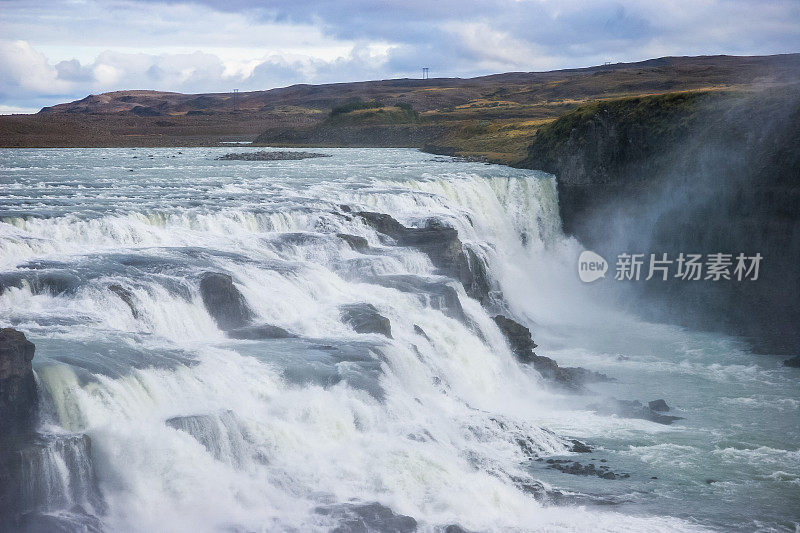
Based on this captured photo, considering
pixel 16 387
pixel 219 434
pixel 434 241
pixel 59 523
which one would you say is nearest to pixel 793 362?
pixel 434 241

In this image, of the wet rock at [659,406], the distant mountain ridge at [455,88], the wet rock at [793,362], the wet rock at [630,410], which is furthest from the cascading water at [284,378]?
the distant mountain ridge at [455,88]

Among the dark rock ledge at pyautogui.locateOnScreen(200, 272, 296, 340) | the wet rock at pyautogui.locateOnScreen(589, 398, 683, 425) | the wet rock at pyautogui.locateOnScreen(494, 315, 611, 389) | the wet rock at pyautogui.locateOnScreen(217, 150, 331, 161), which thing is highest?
the wet rock at pyautogui.locateOnScreen(217, 150, 331, 161)

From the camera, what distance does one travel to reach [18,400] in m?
14.3

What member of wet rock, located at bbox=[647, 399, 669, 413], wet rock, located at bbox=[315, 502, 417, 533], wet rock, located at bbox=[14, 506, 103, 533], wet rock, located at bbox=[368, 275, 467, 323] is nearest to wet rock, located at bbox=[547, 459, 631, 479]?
wet rock, located at bbox=[315, 502, 417, 533]

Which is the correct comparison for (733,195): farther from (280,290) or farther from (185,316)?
(185,316)

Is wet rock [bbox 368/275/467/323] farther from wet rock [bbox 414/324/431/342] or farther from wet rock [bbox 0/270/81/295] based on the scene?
wet rock [bbox 0/270/81/295]

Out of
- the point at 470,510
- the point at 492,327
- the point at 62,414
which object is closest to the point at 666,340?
the point at 492,327

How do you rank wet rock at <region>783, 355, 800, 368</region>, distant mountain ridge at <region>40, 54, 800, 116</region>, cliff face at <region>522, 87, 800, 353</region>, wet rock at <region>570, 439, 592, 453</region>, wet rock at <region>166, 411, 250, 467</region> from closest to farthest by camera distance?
wet rock at <region>166, 411, 250, 467</region> < wet rock at <region>570, 439, 592, 453</region> < wet rock at <region>783, 355, 800, 368</region> < cliff face at <region>522, 87, 800, 353</region> < distant mountain ridge at <region>40, 54, 800, 116</region>

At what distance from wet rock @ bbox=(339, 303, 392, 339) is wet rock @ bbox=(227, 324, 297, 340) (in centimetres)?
191

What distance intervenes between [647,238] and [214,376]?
2861 cm

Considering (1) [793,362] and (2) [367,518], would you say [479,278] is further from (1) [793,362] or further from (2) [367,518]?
(2) [367,518]

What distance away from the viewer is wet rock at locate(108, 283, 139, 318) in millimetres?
20761

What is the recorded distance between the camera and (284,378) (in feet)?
60.4

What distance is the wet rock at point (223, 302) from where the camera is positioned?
22.0 metres
